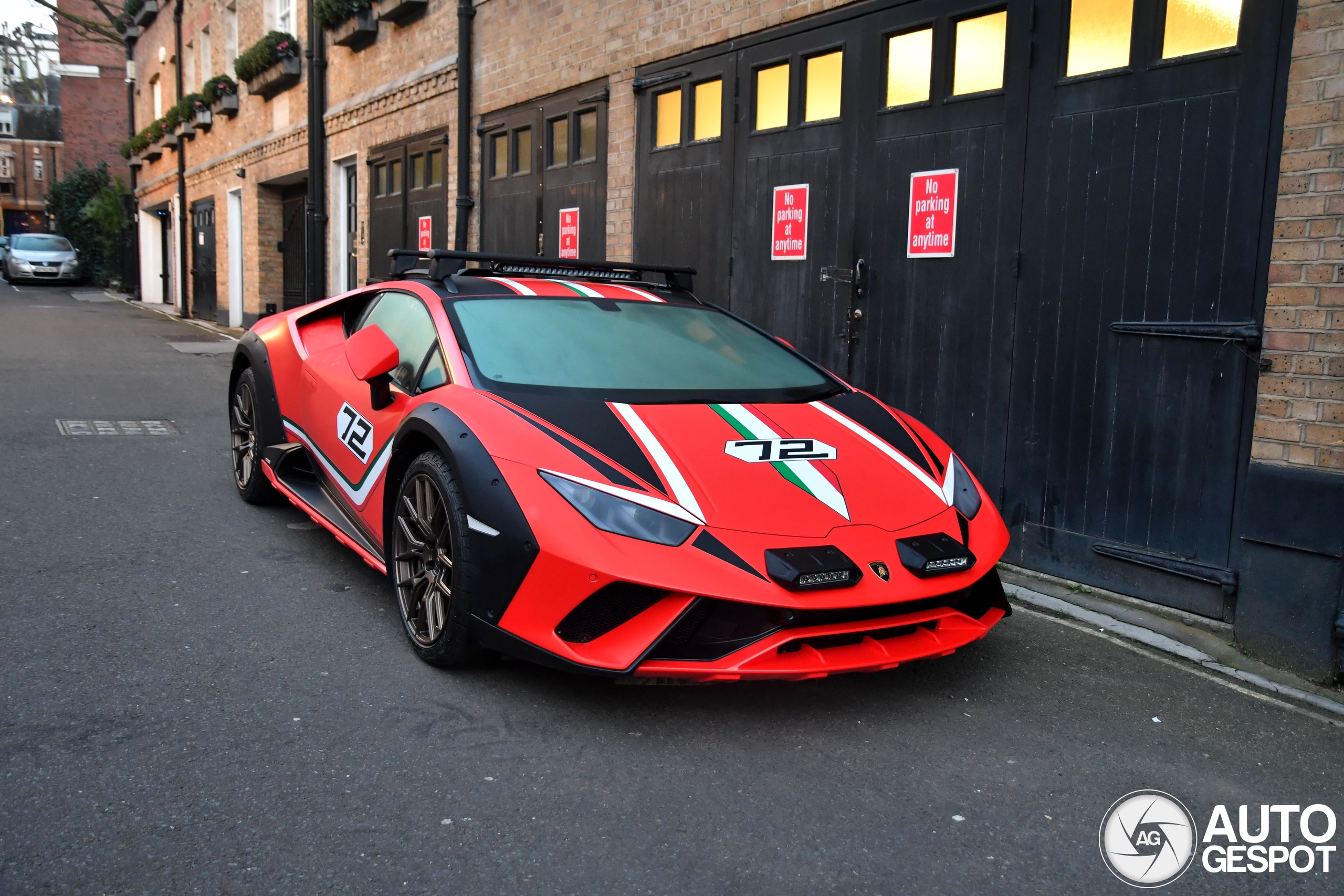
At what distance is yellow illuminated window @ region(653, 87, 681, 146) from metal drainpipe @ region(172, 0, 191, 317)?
18096 mm

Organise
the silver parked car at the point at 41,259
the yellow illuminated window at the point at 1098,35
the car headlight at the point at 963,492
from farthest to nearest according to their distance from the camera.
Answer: the silver parked car at the point at 41,259, the yellow illuminated window at the point at 1098,35, the car headlight at the point at 963,492

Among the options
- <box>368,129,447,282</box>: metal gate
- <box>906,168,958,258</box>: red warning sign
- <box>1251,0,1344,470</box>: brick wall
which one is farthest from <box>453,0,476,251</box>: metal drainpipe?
<box>1251,0,1344,470</box>: brick wall

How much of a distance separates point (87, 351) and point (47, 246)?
2370 cm

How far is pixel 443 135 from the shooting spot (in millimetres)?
11539

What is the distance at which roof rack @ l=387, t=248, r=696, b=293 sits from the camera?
15.1 ft

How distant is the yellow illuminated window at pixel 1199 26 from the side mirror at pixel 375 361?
3588 millimetres

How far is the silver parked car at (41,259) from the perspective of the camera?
33062 millimetres

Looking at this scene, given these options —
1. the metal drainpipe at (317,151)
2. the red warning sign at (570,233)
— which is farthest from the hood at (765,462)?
→ the metal drainpipe at (317,151)

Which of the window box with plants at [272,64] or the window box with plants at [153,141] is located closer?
the window box with plants at [272,64]

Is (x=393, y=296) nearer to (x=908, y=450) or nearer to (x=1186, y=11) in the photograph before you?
(x=908, y=450)

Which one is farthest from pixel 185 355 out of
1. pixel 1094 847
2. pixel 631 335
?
pixel 1094 847

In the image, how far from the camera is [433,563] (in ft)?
12.0

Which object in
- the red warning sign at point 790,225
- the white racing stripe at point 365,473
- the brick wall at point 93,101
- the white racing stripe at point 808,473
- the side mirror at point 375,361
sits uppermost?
the brick wall at point 93,101

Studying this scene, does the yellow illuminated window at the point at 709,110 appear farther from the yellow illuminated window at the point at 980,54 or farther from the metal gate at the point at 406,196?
the metal gate at the point at 406,196
